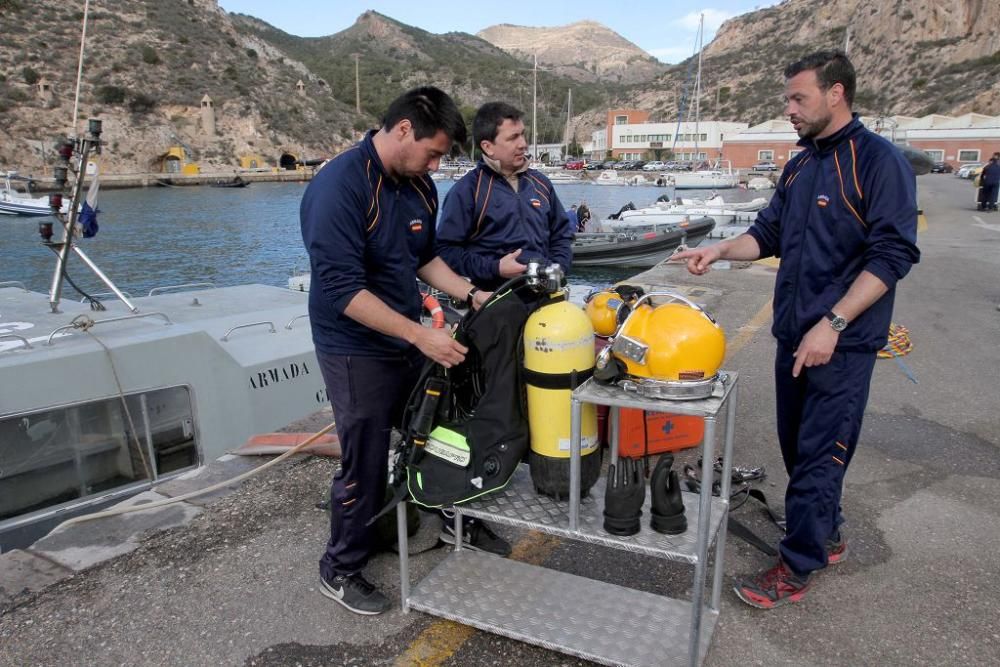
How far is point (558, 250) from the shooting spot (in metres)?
4.44

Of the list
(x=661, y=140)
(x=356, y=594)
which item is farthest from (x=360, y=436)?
(x=661, y=140)

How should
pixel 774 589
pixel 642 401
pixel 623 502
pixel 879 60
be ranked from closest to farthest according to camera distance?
1. pixel 642 401
2. pixel 623 502
3. pixel 774 589
4. pixel 879 60

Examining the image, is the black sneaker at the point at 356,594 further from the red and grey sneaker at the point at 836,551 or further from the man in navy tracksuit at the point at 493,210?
the red and grey sneaker at the point at 836,551

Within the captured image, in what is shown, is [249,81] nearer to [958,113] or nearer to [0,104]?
[0,104]

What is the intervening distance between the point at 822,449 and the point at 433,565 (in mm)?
1806

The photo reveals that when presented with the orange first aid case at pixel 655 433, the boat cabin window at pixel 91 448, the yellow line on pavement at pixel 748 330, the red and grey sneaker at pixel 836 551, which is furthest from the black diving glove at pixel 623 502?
the boat cabin window at pixel 91 448

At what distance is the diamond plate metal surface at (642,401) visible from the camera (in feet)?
7.47

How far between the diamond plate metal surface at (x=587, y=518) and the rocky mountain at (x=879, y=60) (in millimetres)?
67377

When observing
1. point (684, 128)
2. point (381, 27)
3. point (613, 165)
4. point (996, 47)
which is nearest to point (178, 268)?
point (613, 165)

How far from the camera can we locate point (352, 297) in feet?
8.29

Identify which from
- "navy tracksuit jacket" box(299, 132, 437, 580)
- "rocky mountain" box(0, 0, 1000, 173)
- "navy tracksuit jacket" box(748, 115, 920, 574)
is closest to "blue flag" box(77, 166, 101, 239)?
"navy tracksuit jacket" box(299, 132, 437, 580)

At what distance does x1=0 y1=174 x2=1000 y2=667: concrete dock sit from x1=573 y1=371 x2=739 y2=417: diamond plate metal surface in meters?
0.96

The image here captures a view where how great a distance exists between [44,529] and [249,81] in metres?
87.2

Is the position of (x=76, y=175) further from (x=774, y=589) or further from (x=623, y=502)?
(x=774, y=589)
